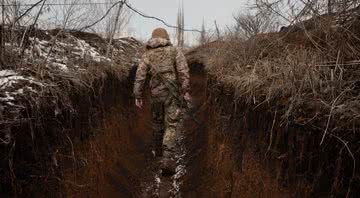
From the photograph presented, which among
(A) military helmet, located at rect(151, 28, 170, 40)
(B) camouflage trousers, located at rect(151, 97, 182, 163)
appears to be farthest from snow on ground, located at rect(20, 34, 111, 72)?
(B) camouflage trousers, located at rect(151, 97, 182, 163)

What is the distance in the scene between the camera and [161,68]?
6387 millimetres

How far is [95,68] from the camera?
267 inches

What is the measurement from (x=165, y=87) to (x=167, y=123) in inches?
23.3

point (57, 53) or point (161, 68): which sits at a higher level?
point (57, 53)

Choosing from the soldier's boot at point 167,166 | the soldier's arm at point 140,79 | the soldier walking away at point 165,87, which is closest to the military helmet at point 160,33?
the soldier walking away at point 165,87

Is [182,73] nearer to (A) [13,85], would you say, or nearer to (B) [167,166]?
(B) [167,166]

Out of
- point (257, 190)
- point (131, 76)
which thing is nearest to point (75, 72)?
point (257, 190)

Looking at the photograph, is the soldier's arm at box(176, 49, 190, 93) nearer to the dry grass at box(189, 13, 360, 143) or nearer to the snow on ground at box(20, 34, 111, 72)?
the dry grass at box(189, 13, 360, 143)

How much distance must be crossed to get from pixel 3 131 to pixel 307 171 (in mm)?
2526

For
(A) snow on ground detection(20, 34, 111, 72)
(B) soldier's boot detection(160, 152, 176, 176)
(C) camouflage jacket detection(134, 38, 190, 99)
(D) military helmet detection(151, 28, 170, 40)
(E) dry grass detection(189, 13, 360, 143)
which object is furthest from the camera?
(D) military helmet detection(151, 28, 170, 40)

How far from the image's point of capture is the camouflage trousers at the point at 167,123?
625cm

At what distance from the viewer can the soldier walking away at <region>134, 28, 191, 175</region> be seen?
626cm

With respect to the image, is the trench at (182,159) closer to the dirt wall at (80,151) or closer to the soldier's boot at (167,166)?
the dirt wall at (80,151)

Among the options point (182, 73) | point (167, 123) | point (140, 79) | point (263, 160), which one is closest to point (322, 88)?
point (263, 160)
